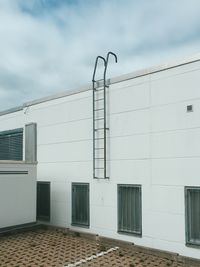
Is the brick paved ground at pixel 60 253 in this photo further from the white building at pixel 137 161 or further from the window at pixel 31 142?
the window at pixel 31 142

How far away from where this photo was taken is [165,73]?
328 inches

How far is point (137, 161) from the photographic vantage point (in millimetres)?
A: 8812

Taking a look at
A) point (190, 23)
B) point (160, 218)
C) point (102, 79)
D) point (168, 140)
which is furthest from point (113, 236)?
point (190, 23)

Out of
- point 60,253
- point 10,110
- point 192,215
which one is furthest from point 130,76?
point 10,110

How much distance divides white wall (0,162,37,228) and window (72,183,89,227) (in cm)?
126

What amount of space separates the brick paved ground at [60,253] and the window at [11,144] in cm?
374

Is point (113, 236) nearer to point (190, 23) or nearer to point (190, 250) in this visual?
point (190, 250)

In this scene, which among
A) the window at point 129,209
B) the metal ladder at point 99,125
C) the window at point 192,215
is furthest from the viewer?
the metal ladder at point 99,125

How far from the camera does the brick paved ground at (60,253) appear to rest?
24.2ft

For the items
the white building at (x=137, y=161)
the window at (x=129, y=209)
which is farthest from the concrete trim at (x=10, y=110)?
the window at (x=129, y=209)

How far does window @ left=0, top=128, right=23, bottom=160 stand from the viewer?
12820mm

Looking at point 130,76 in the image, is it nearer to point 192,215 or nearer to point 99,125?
point 99,125

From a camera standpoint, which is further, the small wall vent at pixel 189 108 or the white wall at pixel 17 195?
the white wall at pixel 17 195

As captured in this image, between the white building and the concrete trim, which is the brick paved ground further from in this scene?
the concrete trim
